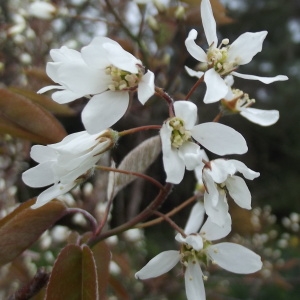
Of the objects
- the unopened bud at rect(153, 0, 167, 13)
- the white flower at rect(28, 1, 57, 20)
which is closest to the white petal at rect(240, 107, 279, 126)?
the unopened bud at rect(153, 0, 167, 13)

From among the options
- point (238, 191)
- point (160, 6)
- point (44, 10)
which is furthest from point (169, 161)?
point (44, 10)

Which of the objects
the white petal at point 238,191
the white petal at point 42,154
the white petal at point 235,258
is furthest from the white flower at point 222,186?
the white petal at point 42,154

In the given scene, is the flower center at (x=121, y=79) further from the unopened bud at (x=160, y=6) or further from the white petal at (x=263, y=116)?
the unopened bud at (x=160, y=6)

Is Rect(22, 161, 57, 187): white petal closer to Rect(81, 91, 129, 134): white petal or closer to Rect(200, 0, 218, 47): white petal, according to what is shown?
Rect(81, 91, 129, 134): white petal

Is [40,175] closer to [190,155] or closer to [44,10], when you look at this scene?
[190,155]

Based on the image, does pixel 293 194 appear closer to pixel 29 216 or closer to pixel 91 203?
pixel 91 203

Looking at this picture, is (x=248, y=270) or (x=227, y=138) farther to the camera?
(x=248, y=270)

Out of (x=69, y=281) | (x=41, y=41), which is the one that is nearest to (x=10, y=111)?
(x=69, y=281)
